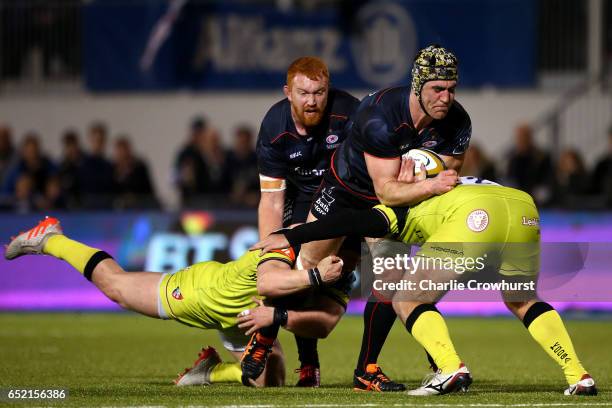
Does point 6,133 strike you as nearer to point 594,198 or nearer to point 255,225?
point 255,225

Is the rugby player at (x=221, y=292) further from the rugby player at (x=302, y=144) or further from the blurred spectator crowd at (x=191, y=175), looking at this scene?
the blurred spectator crowd at (x=191, y=175)

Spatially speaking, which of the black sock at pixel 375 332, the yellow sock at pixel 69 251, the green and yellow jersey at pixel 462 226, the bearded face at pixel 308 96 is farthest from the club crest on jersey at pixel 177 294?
the bearded face at pixel 308 96

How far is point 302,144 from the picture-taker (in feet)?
30.6

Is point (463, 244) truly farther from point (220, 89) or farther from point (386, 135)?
point (220, 89)

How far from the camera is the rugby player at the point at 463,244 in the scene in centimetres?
765

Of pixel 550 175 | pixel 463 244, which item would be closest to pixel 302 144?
pixel 463 244

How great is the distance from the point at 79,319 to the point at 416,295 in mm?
8168

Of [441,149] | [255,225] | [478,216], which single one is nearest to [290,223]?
[441,149]

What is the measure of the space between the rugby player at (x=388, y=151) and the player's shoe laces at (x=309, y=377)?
0.52m

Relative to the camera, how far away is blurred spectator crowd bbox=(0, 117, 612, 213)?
54.4ft

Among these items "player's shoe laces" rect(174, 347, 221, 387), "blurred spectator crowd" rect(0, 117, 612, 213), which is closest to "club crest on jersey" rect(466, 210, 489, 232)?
"player's shoe laces" rect(174, 347, 221, 387)

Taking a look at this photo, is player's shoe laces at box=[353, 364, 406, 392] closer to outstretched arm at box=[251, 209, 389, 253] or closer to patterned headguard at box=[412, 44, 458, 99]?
outstretched arm at box=[251, 209, 389, 253]

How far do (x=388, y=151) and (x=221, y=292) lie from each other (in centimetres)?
150

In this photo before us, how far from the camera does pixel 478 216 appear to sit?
766cm
